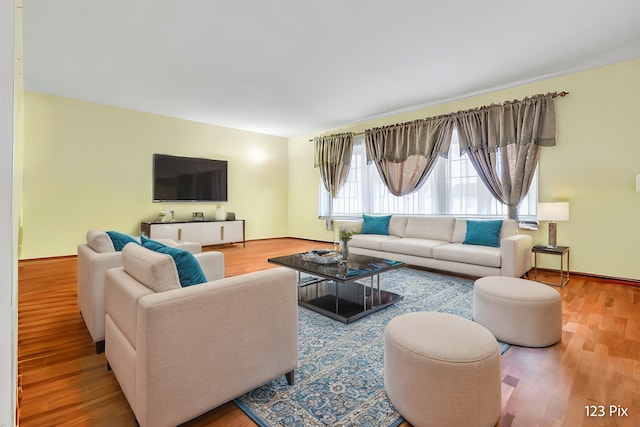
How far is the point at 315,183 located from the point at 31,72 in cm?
497

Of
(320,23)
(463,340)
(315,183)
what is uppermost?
(320,23)

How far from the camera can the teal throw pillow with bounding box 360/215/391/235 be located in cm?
504

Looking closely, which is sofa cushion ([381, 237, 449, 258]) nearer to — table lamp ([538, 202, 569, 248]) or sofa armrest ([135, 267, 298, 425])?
table lamp ([538, 202, 569, 248])

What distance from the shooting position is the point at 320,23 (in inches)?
109

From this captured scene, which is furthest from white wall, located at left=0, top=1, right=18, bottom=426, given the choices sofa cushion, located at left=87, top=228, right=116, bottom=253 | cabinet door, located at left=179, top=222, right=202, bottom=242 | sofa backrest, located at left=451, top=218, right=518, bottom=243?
cabinet door, located at left=179, top=222, right=202, bottom=242

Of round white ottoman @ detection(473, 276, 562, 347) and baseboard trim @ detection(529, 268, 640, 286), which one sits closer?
round white ottoman @ detection(473, 276, 562, 347)

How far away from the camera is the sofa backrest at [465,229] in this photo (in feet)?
12.7

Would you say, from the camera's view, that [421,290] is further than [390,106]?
No

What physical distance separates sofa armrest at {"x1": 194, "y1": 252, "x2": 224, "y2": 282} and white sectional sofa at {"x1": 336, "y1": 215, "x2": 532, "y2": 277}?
2733mm

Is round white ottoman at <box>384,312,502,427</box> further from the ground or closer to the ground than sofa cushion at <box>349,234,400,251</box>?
closer to the ground

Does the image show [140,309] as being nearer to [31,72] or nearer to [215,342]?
[215,342]

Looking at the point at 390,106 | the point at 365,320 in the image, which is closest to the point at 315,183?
the point at 390,106

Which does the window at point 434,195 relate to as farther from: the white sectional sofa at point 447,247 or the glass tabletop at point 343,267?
the glass tabletop at point 343,267

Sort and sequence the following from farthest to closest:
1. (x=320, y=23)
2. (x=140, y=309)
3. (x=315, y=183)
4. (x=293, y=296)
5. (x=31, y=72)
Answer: (x=315, y=183) → (x=31, y=72) → (x=320, y=23) → (x=293, y=296) → (x=140, y=309)
